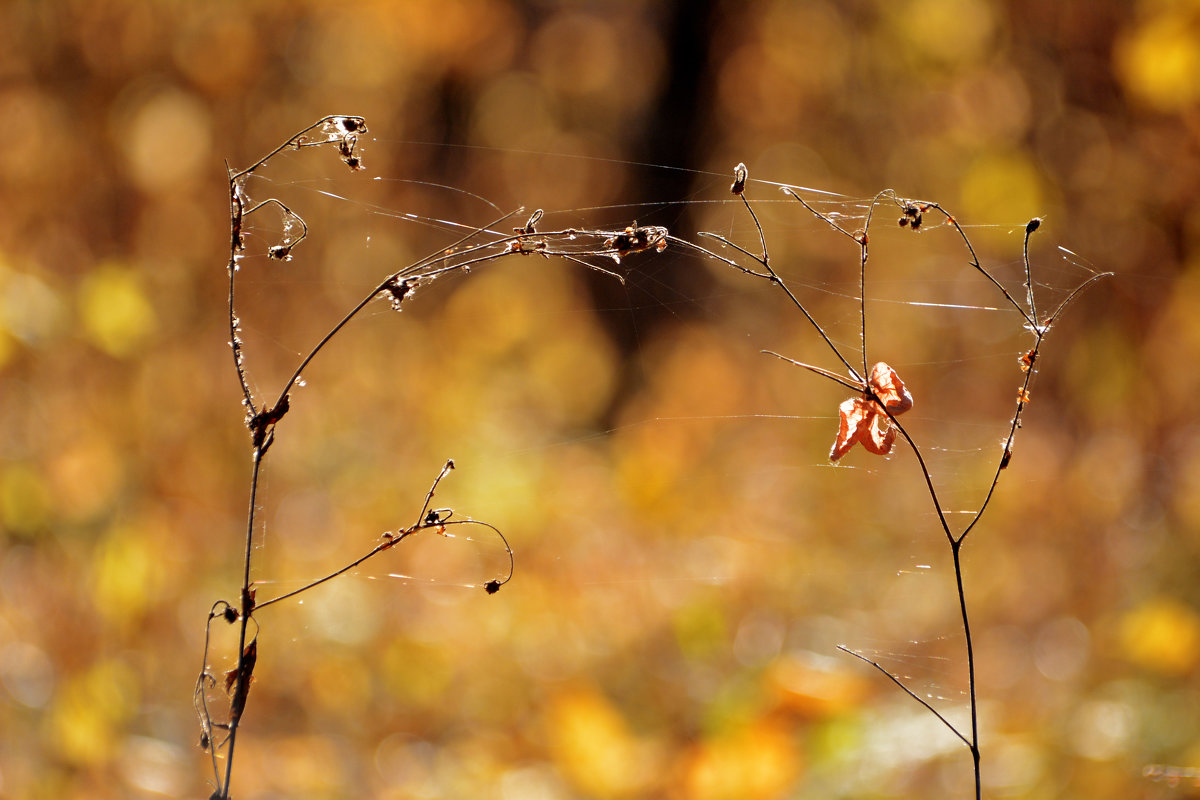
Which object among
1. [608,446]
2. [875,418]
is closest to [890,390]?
[875,418]

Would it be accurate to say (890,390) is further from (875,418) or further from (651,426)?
(651,426)

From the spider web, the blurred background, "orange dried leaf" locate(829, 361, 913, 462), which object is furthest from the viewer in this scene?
the spider web

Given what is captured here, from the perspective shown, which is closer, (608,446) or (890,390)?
(890,390)

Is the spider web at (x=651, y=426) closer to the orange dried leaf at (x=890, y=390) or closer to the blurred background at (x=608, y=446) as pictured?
the blurred background at (x=608, y=446)

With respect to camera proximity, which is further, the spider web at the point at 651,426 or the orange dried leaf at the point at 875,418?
the spider web at the point at 651,426

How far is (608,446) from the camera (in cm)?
448

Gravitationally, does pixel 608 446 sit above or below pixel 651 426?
below

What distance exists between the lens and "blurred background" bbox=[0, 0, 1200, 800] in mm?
2168

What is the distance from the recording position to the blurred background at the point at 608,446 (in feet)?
7.11

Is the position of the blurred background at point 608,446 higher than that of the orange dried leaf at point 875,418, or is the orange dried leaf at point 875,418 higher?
the blurred background at point 608,446

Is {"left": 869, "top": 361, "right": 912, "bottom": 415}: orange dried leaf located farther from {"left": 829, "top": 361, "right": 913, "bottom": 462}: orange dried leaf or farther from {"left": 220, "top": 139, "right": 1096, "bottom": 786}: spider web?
{"left": 220, "top": 139, "right": 1096, "bottom": 786}: spider web

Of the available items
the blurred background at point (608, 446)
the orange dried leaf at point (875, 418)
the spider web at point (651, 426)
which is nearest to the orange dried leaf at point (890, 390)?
the orange dried leaf at point (875, 418)

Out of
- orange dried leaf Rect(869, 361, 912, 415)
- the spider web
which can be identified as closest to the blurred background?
the spider web

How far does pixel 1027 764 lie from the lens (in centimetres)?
196
